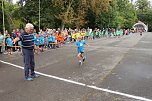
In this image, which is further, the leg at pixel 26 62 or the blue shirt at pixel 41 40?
the blue shirt at pixel 41 40

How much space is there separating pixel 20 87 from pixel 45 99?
167 centimetres

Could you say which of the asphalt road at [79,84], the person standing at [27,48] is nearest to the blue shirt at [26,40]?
the person standing at [27,48]

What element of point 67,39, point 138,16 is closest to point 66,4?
point 67,39

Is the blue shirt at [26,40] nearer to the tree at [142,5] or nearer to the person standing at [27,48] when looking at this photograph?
the person standing at [27,48]

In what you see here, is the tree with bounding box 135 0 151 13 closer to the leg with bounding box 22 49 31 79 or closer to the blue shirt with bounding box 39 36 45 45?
the blue shirt with bounding box 39 36 45 45

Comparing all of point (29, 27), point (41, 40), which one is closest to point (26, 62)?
point (29, 27)

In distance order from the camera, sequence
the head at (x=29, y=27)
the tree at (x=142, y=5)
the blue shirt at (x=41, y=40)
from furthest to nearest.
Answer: the tree at (x=142, y=5) → the blue shirt at (x=41, y=40) → the head at (x=29, y=27)

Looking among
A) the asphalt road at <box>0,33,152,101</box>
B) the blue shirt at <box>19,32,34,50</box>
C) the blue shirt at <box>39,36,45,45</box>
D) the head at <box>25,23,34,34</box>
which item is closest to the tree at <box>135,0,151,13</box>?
A: the blue shirt at <box>39,36,45,45</box>

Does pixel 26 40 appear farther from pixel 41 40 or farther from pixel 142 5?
pixel 142 5

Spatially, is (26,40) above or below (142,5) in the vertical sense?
below

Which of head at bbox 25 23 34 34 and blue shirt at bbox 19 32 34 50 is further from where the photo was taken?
blue shirt at bbox 19 32 34 50

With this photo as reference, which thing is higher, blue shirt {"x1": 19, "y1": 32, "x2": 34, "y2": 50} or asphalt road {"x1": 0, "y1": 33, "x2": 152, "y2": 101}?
blue shirt {"x1": 19, "y1": 32, "x2": 34, "y2": 50}

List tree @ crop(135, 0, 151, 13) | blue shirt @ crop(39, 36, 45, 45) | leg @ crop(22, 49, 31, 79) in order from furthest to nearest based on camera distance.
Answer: tree @ crop(135, 0, 151, 13) → blue shirt @ crop(39, 36, 45, 45) → leg @ crop(22, 49, 31, 79)

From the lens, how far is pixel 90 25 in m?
64.7
